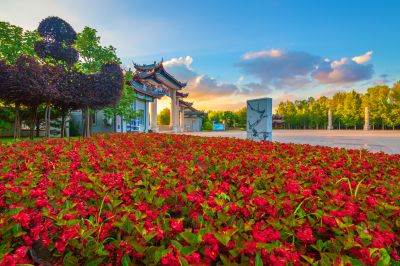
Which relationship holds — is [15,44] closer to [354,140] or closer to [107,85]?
[107,85]

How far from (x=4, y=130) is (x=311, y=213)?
2037 centimetres

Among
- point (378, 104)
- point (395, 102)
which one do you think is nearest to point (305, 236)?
point (378, 104)

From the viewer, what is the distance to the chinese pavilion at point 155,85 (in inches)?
864

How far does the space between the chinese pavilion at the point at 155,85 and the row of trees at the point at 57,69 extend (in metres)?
5.83

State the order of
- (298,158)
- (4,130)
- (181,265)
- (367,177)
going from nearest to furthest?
(181,265) < (367,177) < (298,158) < (4,130)

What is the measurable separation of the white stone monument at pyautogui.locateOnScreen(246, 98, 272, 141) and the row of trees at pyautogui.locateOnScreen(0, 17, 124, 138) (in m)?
7.50

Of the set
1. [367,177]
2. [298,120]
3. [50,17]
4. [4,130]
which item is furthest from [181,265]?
[298,120]

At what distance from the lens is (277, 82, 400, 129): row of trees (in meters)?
41.8

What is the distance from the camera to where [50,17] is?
1320 centimetres

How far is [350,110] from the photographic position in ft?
155

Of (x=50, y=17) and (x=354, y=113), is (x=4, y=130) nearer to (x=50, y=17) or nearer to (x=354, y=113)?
(x=50, y=17)

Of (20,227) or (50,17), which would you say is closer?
(20,227)

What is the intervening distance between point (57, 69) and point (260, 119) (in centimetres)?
922

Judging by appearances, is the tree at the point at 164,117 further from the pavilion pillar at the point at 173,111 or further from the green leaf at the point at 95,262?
the green leaf at the point at 95,262
